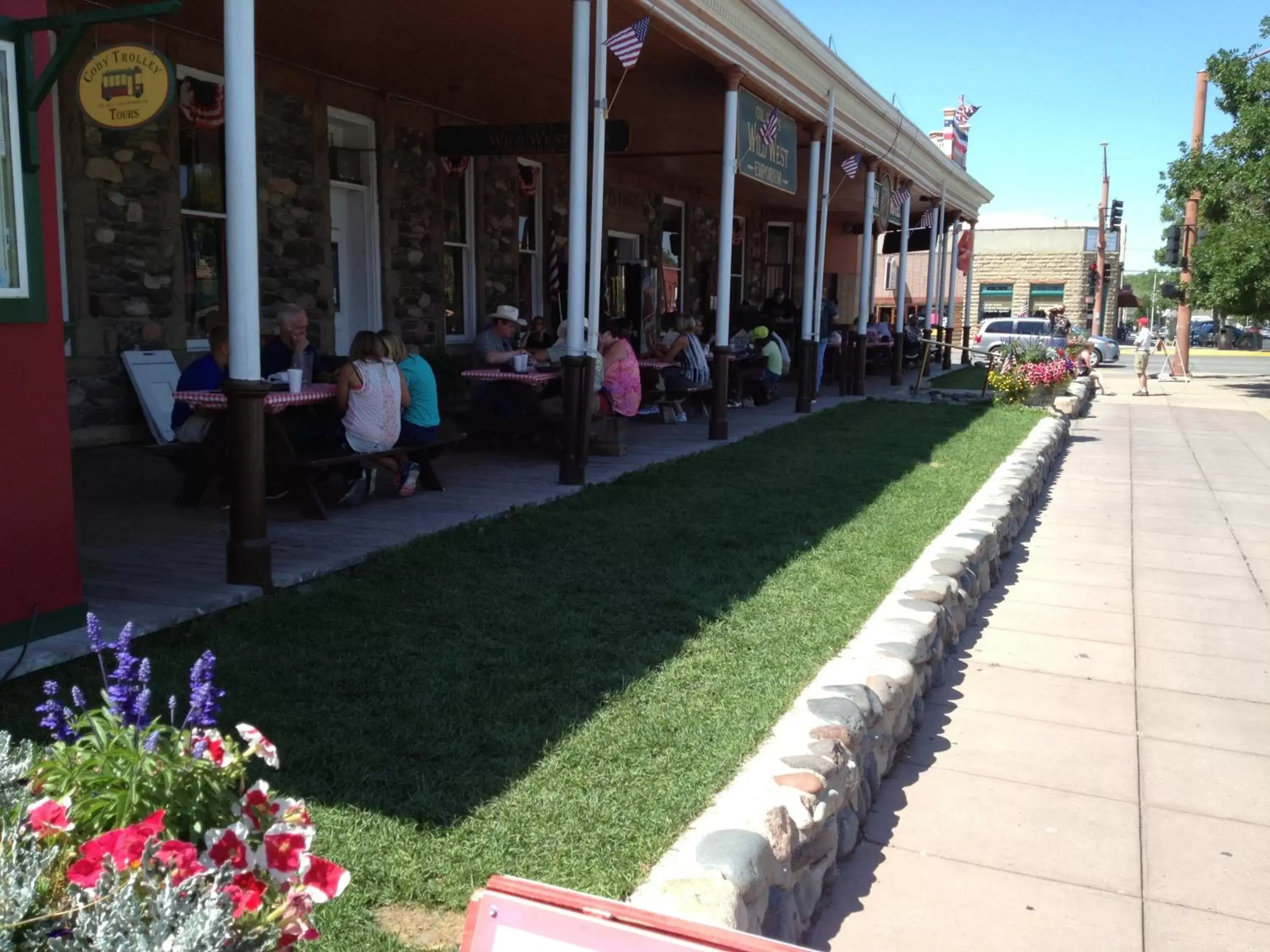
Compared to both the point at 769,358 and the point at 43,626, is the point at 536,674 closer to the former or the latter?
the point at 43,626

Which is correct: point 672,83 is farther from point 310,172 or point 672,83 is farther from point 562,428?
point 562,428

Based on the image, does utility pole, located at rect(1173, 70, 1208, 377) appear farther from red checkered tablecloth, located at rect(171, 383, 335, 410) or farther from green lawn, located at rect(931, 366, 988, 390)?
red checkered tablecloth, located at rect(171, 383, 335, 410)

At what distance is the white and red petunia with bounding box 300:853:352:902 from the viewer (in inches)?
60.2

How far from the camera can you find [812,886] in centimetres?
285

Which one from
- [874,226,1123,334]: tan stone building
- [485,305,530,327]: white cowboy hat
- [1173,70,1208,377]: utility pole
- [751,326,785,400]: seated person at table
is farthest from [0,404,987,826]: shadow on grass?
[874,226,1123,334]: tan stone building

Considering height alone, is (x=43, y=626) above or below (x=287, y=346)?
below

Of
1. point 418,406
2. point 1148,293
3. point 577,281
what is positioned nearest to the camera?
point 418,406

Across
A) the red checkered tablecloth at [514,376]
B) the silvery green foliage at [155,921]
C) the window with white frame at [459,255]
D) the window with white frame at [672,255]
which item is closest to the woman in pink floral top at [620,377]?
the red checkered tablecloth at [514,376]

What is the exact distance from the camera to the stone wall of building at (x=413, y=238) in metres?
11.1

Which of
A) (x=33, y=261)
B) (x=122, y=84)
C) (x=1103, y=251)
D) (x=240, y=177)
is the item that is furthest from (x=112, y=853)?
(x=1103, y=251)

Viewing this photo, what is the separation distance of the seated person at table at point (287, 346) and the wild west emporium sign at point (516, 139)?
2822 millimetres

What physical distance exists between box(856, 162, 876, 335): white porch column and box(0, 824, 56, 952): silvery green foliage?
13725 millimetres

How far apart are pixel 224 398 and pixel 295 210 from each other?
4.41 metres

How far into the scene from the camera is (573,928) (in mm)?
1447
